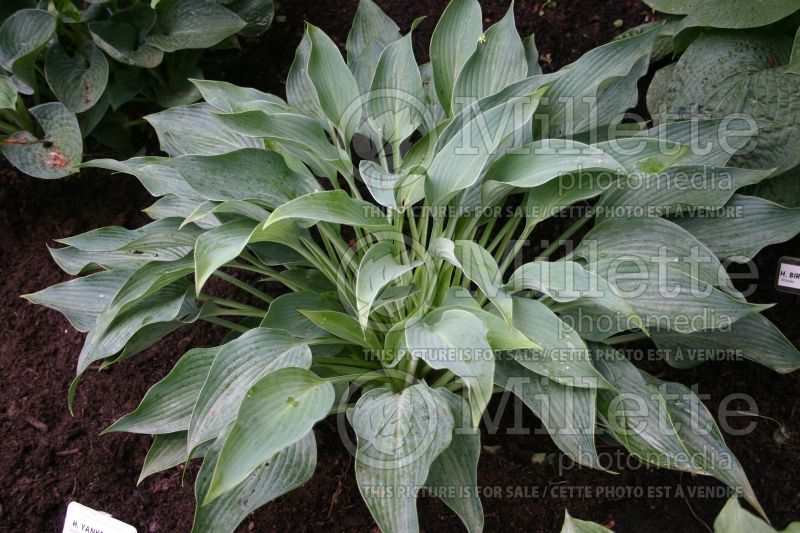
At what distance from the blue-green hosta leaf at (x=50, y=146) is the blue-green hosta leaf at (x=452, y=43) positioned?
2.84ft

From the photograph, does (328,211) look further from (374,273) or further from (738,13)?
(738,13)

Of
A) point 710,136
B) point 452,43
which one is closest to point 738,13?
point 710,136

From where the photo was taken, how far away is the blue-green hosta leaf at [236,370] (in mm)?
1062

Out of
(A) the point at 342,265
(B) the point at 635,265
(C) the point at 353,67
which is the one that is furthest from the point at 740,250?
(C) the point at 353,67

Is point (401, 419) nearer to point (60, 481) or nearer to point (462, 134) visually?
point (462, 134)

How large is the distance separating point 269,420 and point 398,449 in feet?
0.66

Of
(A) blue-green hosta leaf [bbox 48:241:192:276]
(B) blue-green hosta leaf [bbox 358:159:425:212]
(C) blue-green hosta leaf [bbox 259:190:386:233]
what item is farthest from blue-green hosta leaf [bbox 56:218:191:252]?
(B) blue-green hosta leaf [bbox 358:159:425:212]

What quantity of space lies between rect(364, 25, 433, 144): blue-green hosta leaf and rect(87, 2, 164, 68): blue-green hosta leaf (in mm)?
636

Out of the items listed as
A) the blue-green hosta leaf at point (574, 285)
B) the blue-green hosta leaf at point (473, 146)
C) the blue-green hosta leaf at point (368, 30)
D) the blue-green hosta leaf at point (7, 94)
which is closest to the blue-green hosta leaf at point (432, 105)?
the blue-green hosta leaf at point (368, 30)

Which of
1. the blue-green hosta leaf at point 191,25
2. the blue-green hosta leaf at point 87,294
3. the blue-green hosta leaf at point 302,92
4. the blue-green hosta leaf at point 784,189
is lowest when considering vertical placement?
the blue-green hosta leaf at point 87,294

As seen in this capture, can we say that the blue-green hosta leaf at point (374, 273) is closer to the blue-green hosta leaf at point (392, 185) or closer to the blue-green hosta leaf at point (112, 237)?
the blue-green hosta leaf at point (392, 185)

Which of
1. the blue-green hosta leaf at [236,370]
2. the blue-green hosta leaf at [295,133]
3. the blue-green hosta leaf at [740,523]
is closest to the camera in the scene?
→ the blue-green hosta leaf at [740,523]

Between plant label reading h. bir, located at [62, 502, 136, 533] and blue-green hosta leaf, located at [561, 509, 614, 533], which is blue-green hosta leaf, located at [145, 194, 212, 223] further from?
blue-green hosta leaf, located at [561, 509, 614, 533]

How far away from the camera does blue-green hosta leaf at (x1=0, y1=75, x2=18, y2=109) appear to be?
1595mm
